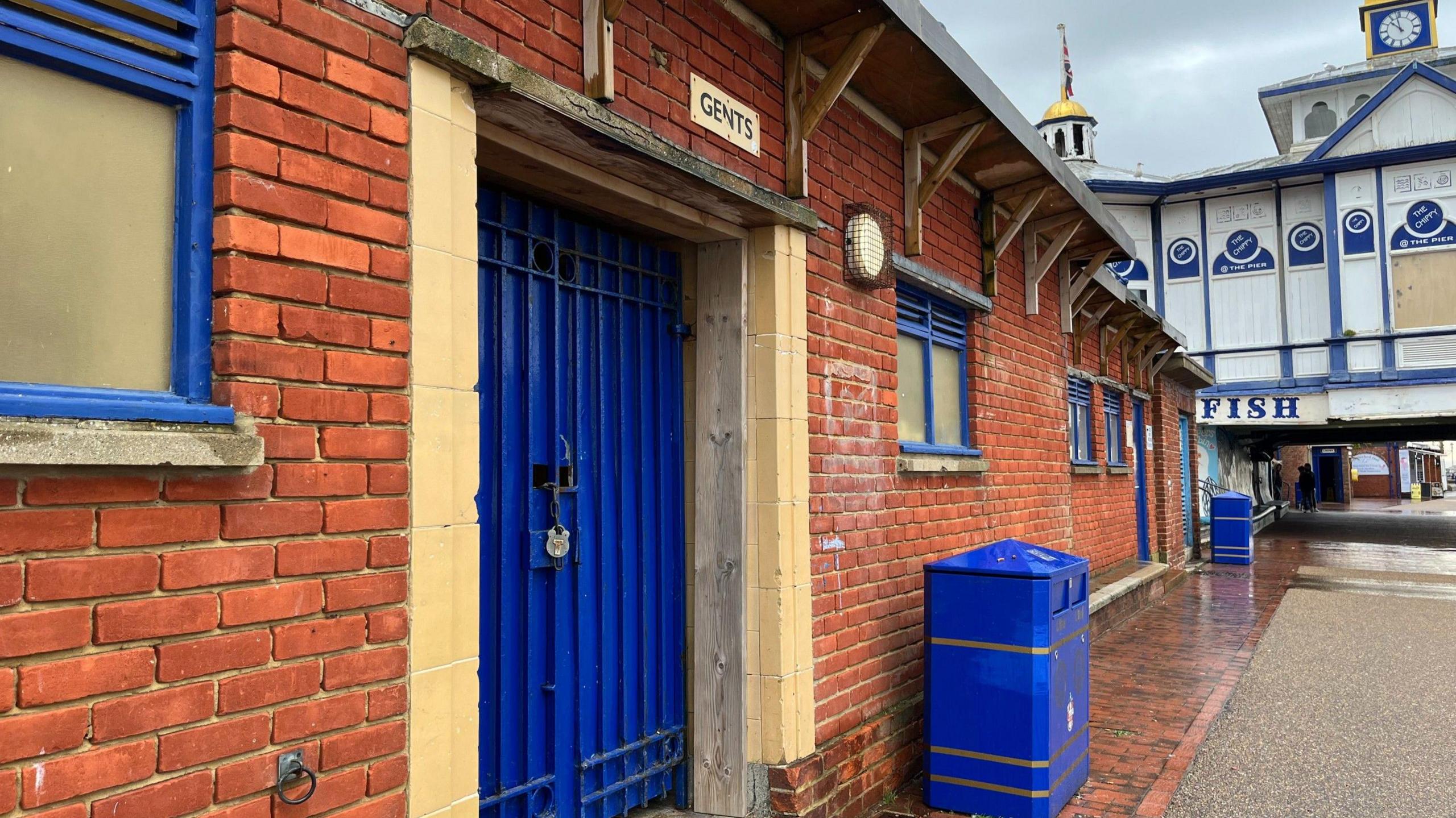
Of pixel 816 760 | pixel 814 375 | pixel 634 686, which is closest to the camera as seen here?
pixel 634 686

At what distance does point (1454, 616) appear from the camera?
10758 mm

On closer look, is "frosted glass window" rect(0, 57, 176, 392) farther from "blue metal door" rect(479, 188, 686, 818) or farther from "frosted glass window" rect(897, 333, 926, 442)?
"frosted glass window" rect(897, 333, 926, 442)

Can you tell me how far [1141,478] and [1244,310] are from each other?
41.4ft

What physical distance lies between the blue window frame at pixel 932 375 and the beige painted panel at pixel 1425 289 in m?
20.0

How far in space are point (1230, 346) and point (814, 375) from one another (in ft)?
74.6

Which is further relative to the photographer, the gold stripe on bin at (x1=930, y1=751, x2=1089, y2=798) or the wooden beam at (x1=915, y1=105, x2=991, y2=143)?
the wooden beam at (x1=915, y1=105, x2=991, y2=143)

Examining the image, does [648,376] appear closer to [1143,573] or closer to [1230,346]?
[1143,573]

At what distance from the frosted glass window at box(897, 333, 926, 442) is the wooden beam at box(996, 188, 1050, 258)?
1257 millimetres

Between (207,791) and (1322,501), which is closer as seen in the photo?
(207,791)

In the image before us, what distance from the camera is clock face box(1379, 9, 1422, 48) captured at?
110ft

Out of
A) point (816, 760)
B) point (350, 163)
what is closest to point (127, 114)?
point (350, 163)

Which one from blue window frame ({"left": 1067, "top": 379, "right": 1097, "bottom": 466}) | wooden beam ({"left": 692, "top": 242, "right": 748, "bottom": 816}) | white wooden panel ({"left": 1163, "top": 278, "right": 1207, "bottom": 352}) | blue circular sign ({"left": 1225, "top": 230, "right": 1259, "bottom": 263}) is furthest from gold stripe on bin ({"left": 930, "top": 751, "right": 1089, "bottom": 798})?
blue circular sign ({"left": 1225, "top": 230, "right": 1259, "bottom": 263})

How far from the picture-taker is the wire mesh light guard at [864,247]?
16.2 feet

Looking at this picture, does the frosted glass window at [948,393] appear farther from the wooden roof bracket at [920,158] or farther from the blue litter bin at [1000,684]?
the blue litter bin at [1000,684]
